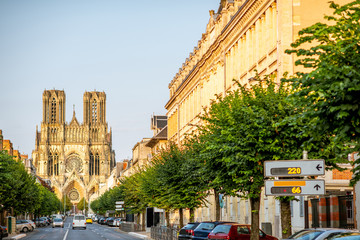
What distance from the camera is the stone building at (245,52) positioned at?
3316 centimetres

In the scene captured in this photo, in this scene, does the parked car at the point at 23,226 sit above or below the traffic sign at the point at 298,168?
below

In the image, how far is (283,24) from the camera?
33031 millimetres

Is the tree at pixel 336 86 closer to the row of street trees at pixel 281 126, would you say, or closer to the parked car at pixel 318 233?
the row of street trees at pixel 281 126

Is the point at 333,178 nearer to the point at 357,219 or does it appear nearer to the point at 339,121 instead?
the point at 357,219

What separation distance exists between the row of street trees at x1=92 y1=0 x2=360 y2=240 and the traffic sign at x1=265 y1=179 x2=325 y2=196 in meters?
0.90

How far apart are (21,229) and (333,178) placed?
45.6 metres

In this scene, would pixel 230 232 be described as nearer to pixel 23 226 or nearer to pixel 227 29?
pixel 227 29

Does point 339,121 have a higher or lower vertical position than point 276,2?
lower

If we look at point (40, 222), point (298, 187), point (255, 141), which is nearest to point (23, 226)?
point (40, 222)

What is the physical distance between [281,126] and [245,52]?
735 inches

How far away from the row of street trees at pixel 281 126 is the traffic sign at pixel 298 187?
2.96 feet

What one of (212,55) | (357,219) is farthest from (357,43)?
(212,55)

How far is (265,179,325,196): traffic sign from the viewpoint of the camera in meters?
15.5

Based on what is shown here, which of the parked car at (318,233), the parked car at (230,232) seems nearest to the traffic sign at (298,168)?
the parked car at (318,233)
